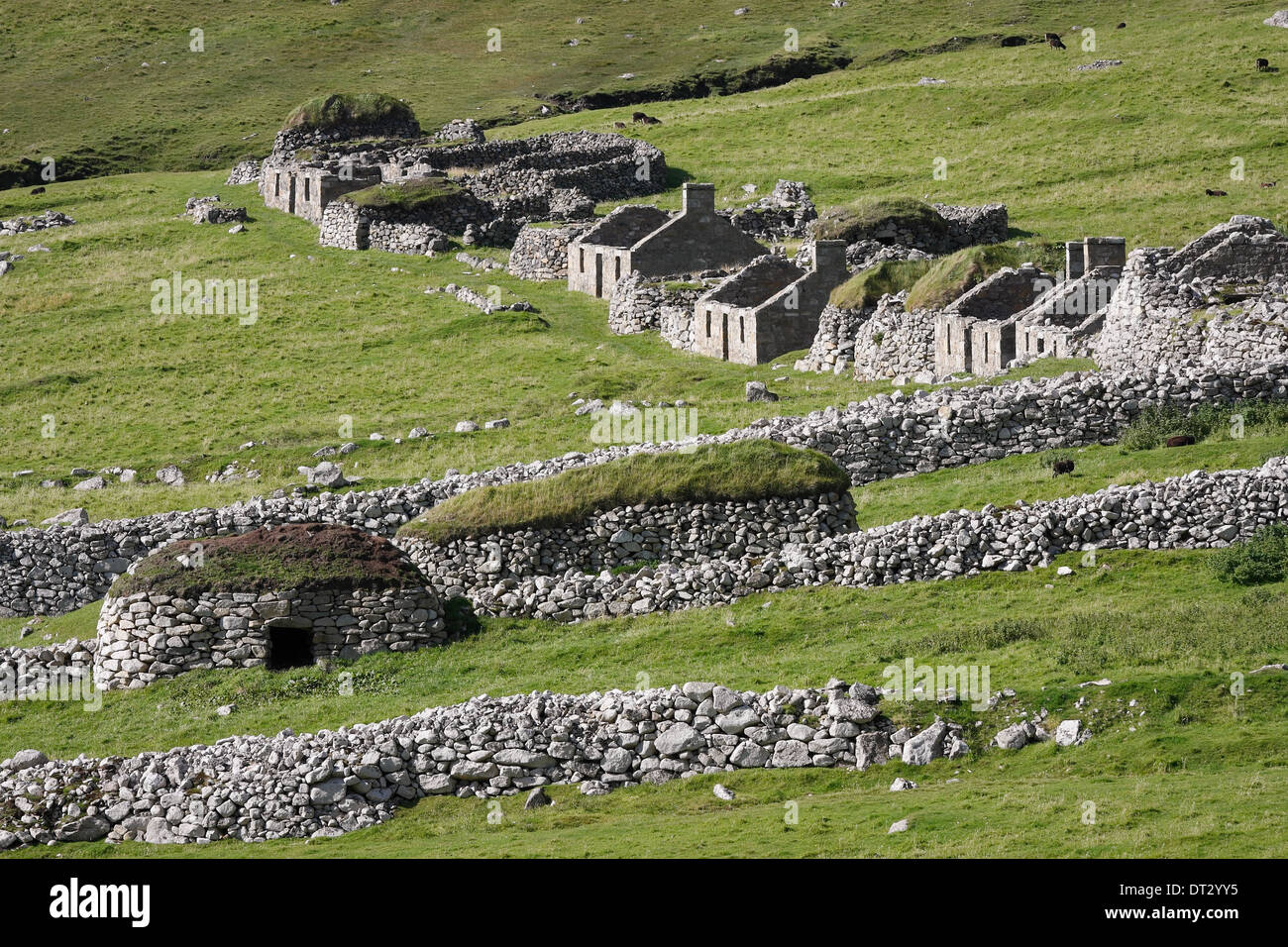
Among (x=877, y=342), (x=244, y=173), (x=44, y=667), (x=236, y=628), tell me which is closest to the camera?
(x=236, y=628)

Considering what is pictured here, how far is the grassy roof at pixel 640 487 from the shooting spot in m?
35.0

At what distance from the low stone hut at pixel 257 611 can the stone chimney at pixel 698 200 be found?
134ft

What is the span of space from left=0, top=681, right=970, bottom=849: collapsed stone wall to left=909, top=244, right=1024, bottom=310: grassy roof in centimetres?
3198

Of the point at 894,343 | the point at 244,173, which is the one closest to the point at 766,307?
the point at 894,343

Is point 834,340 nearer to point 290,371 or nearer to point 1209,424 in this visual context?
point 1209,424

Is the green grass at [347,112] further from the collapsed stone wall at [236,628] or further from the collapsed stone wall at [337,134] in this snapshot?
the collapsed stone wall at [236,628]

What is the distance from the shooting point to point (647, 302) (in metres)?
66.0

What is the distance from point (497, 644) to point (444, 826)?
860cm

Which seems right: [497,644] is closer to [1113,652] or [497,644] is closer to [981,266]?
[1113,652]

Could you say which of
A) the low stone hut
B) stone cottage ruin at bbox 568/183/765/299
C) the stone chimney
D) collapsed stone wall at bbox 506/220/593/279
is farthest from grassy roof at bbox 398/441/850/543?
collapsed stone wall at bbox 506/220/593/279

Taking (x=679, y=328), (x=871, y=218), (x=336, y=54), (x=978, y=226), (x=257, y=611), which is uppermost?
(x=336, y=54)

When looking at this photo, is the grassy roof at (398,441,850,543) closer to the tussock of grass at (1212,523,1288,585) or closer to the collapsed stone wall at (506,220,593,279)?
the tussock of grass at (1212,523,1288,585)

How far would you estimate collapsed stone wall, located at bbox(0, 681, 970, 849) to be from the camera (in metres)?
23.7

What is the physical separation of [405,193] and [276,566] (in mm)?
55576
